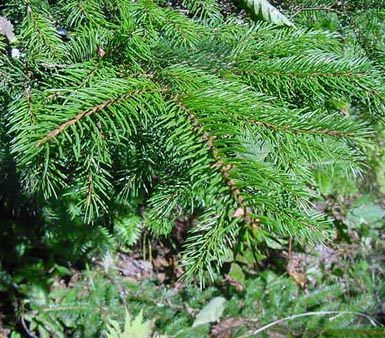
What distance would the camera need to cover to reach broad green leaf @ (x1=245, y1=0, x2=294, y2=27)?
33.8 inches

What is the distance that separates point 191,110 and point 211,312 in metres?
1.57

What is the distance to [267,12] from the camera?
2.86 feet

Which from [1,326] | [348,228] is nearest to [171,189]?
[1,326]

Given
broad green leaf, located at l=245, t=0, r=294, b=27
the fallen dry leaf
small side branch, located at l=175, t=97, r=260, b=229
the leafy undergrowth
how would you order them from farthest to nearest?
the leafy undergrowth
broad green leaf, located at l=245, t=0, r=294, b=27
the fallen dry leaf
small side branch, located at l=175, t=97, r=260, b=229

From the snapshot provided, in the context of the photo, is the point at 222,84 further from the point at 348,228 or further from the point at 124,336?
the point at 348,228

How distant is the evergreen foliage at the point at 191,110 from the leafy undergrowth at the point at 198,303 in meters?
1.09

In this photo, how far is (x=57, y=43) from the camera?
28.7 inches

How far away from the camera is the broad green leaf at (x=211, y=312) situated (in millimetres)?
1894

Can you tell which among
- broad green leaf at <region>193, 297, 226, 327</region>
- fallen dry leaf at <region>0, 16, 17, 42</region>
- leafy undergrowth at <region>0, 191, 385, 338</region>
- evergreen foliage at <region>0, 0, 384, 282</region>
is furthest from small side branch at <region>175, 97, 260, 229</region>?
broad green leaf at <region>193, 297, 226, 327</region>

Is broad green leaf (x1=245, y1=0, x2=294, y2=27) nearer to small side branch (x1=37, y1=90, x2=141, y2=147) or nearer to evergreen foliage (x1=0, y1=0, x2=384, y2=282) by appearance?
evergreen foliage (x1=0, y1=0, x2=384, y2=282)

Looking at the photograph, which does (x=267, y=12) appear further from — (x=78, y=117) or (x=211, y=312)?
(x=211, y=312)

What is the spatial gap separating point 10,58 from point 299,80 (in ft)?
1.45

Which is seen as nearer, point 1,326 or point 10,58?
point 10,58

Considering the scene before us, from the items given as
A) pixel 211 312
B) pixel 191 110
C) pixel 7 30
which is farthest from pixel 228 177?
pixel 211 312
